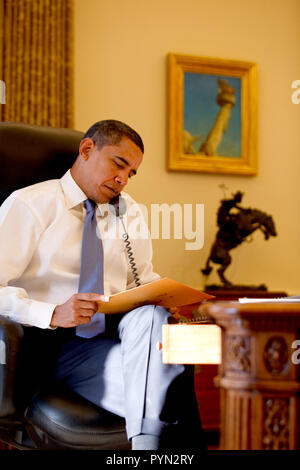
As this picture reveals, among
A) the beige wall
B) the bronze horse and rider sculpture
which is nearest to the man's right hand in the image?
the bronze horse and rider sculpture

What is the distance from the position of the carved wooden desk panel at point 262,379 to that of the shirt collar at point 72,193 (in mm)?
1132

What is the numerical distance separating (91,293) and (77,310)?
0.07m

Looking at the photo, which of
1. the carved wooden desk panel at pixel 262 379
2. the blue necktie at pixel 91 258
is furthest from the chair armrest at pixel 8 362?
the carved wooden desk panel at pixel 262 379

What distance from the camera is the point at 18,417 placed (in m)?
1.46

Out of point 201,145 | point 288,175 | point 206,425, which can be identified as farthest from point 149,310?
point 288,175

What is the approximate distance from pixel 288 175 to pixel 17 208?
232 centimetres

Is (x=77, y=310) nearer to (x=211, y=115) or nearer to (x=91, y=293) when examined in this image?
(x=91, y=293)

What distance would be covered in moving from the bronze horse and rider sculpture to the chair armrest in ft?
6.21

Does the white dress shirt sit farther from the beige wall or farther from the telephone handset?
the beige wall

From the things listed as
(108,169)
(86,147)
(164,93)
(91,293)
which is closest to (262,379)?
(91,293)

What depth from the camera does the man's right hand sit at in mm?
1413

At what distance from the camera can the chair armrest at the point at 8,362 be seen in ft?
4.50

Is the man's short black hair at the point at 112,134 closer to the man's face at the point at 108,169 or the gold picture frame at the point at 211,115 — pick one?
the man's face at the point at 108,169

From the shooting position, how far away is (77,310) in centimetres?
145
